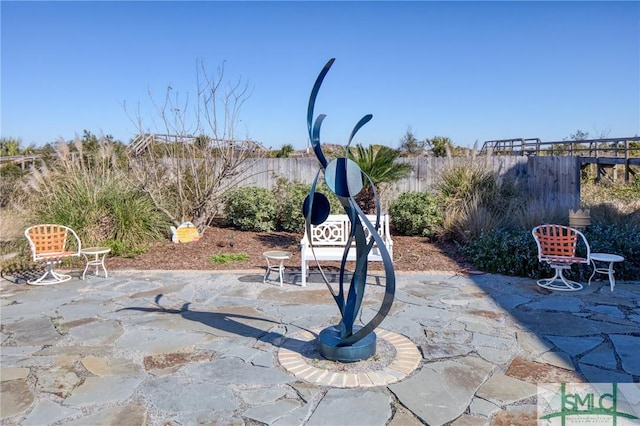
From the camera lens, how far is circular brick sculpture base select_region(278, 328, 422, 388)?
2.78 metres

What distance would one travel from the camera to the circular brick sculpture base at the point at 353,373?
278 cm

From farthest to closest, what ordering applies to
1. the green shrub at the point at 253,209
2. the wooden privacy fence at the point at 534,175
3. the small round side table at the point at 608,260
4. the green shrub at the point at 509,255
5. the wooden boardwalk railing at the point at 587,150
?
the wooden boardwalk railing at the point at 587,150, the wooden privacy fence at the point at 534,175, the green shrub at the point at 253,209, the green shrub at the point at 509,255, the small round side table at the point at 608,260

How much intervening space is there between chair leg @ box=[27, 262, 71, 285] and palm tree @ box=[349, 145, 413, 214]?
458cm

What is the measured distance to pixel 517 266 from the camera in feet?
18.2

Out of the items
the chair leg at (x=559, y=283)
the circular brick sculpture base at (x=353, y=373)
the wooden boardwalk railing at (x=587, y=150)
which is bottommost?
the circular brick sculpture base at (x=353, y=373)

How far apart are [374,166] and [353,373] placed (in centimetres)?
473

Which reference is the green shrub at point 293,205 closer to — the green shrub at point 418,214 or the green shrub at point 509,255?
the green shrub at point 418,214

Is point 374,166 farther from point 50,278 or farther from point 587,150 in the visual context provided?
point 587,150

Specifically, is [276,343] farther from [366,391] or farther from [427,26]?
[427,26]

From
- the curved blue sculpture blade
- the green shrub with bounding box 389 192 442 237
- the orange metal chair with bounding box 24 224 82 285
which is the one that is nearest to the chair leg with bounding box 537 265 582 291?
the green shrub with bounding box 389 192 442 237

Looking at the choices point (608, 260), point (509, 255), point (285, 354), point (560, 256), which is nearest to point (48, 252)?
point (285, 354)

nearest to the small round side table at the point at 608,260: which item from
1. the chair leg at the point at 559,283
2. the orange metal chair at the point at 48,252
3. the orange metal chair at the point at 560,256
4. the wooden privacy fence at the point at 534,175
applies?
the orange metal chair at the point at 560,256

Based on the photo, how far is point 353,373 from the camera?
290 cm
